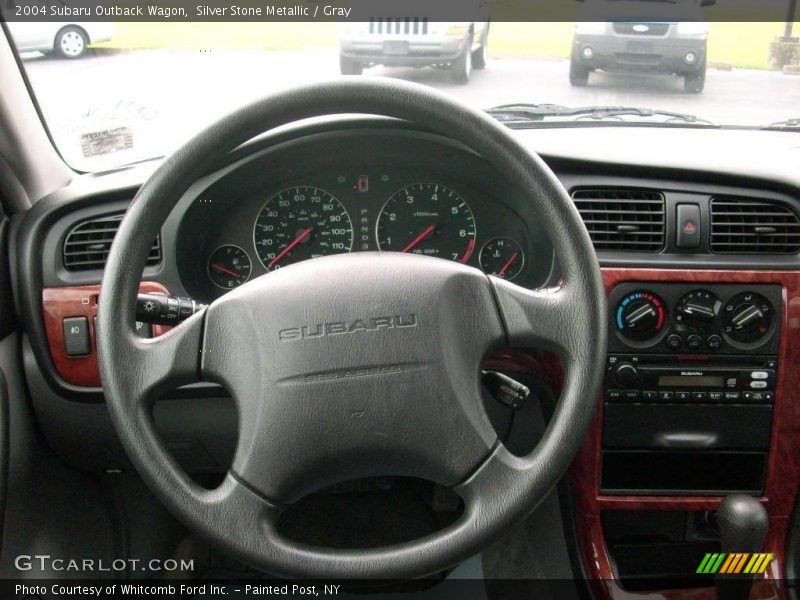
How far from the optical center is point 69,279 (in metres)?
1.79

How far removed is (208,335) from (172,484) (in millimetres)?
225

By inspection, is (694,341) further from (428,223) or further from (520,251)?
(428,223)

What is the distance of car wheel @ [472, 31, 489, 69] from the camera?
1.89m

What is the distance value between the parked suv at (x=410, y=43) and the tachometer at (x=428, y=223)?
0.29 m

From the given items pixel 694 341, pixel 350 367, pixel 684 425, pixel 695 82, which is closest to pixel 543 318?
pixel 350 367

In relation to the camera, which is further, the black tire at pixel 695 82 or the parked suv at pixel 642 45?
the black tire at pixel 695 82

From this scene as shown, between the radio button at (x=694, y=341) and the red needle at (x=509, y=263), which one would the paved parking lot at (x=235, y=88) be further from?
the radio button at (x=694, y=341)

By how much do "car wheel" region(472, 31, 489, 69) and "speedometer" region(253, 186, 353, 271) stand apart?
0.47 meters

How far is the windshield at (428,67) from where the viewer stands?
1.86m

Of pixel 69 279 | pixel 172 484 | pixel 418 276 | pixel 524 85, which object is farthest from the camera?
pixel 524 85

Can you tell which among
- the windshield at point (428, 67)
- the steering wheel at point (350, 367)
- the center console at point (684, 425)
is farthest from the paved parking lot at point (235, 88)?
the steering wheel at point (350, 367)

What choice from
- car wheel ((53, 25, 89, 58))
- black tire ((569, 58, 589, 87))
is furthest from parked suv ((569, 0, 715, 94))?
car wheel ((53, 25, 89, 58))
